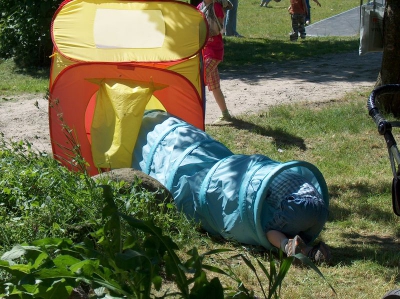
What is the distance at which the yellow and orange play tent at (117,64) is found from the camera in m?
6.40

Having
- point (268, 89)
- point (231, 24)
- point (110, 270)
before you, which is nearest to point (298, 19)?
point (231, 24)

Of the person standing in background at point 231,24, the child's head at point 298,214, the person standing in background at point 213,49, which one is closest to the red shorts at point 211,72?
the person standing in background at point 213,49

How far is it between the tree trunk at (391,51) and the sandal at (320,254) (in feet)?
13.1

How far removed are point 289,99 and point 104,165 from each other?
409 centimetres

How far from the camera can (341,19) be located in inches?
836

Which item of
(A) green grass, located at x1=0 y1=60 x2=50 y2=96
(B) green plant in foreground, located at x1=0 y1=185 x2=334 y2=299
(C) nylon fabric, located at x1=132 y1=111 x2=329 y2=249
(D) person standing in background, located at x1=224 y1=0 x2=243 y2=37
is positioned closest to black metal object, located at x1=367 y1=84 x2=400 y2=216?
(B) green plant in foreground, located at x1=0 y1=185 x2=334 y2=299

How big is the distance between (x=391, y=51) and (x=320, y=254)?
421 cm

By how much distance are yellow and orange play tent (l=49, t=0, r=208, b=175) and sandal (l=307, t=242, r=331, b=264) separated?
7.82 ft

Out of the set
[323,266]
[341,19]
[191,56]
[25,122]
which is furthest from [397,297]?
[341,19]

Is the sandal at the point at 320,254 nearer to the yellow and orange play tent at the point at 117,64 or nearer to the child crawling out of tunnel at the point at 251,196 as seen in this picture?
the child crawling out of tunnel at the point at 251,196

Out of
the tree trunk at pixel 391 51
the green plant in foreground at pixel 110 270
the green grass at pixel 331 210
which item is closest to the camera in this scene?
the green plant in foreground at pixel 110 270

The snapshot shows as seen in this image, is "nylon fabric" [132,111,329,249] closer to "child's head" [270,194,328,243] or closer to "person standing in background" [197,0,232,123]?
"child's head" [270,194,328,243]

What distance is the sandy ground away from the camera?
8.40 m

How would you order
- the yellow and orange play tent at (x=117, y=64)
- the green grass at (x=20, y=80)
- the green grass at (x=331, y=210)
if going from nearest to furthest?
1. the green grass at (x=331, y=210)
2. the yellow and orange play tent at (x=117, y=64)
3. the green grass at (x=20, y=80)
